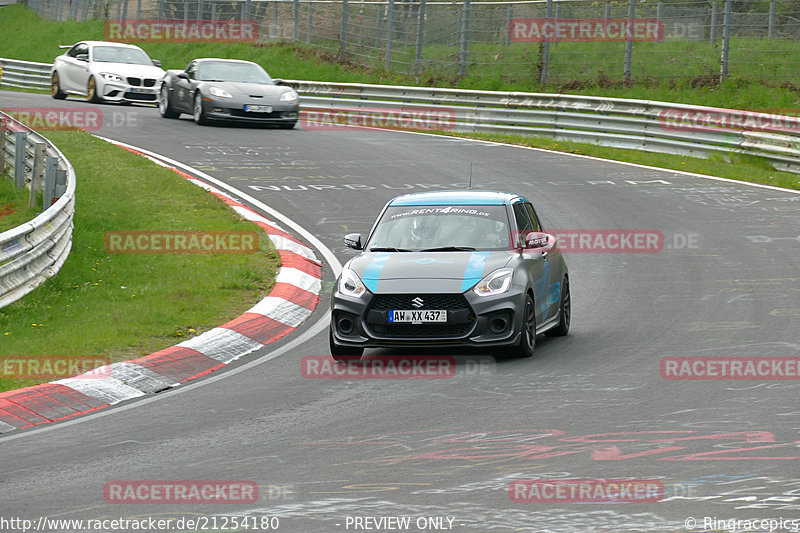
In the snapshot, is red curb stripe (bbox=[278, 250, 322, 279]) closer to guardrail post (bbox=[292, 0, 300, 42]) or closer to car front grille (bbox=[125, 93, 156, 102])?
car front grille (bbox=[125, 93, 156, 102])

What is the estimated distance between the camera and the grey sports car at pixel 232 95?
88.4ft

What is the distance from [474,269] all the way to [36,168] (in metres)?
8.01

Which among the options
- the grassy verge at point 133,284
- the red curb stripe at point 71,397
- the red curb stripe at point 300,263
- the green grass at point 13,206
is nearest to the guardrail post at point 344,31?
the grassy verge at point 133,284

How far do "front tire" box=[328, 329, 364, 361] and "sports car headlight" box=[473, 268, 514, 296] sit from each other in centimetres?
118

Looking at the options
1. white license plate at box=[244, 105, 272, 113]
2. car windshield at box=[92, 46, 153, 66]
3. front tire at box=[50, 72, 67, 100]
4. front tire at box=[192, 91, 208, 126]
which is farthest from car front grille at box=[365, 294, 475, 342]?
front tire at box=[50, 72, 67, 100]

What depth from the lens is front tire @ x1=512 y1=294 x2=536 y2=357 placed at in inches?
411

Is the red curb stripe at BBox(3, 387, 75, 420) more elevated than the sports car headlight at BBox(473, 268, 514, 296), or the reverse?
the sports car headlight at BBox(473, 268, 514, 296)

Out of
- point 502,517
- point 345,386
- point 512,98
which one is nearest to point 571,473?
point 502,517

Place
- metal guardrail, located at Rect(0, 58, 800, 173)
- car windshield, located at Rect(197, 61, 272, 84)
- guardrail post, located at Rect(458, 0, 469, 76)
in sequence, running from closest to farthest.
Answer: metal guardrail, located at Rect(0, 58, 800, 173) → car windshield, located at Rect(197, 61, 272, 84) → guardrail post, located at Rect(458, 0, 469, 76)

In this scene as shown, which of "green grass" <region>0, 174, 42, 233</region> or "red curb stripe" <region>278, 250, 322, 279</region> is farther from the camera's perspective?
"green grass" <region>0, 174, 42, 233</region>

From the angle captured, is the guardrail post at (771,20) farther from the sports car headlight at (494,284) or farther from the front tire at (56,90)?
the sports car headlight at (494,284)

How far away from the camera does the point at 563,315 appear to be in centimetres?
1180

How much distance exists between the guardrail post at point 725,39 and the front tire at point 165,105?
503 inches

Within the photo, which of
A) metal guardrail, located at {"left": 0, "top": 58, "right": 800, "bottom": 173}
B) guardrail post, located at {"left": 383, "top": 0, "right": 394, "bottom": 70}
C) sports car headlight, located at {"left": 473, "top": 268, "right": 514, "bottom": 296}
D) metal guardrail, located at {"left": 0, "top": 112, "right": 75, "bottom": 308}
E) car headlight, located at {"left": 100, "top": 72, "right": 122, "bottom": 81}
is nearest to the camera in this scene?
sports car headlight, located at {"left": 473, "top": 268, "right": 514, "bottom": 296}
